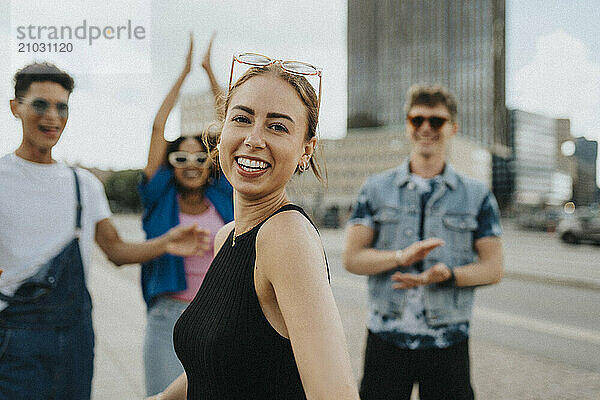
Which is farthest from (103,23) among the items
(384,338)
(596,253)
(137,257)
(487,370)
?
(596,253)

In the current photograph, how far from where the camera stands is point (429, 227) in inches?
98.6

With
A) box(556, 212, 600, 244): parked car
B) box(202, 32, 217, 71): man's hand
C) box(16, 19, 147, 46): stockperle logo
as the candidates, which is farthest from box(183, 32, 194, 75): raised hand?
box(556, 212, 600, 244): parked car

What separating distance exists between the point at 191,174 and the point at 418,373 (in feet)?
4.57

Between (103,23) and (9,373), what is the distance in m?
1.40

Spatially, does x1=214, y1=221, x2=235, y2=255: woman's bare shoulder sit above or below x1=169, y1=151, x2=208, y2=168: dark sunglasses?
below

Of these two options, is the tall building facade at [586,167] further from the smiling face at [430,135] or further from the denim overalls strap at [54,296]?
the denim overalls strap at [54,296]

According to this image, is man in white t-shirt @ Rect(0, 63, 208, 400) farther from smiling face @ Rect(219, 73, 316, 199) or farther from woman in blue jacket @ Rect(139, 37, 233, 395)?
smiling face @ Rect(219, 73, 316, 199)

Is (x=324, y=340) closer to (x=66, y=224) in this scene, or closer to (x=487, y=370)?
(x=66, y=224)

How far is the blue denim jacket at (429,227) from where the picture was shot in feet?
7.97

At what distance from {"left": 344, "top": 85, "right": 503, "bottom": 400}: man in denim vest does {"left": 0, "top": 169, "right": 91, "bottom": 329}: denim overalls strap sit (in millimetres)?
1209

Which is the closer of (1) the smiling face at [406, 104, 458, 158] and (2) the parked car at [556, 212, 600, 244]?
(1) the smiling face at [406, 104, 458, 158]

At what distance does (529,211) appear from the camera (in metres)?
27.9

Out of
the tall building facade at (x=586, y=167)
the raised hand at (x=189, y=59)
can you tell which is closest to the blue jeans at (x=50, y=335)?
the raised hand at (x=189, y=59)

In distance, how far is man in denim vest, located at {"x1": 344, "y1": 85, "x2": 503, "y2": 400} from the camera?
2.35 meters
